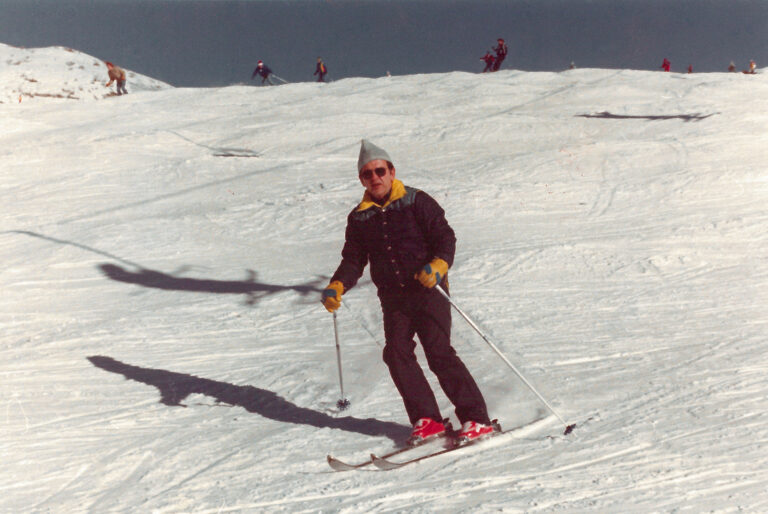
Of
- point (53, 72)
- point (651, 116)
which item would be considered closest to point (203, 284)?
point (651, 116)

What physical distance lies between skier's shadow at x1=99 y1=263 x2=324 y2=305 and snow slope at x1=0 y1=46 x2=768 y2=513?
3 cm

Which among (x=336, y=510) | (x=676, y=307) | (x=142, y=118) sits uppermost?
(x=142, y=118)

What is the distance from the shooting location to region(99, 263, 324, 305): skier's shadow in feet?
24.1

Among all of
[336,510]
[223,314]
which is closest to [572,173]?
[223,314]

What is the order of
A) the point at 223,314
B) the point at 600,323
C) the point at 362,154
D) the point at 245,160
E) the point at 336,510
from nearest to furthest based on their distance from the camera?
the point at 336,510 < the point at 362,154 < the point at 600,323 < the point at 223,314 < the point at 245,160

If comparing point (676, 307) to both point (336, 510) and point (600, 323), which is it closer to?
point (600, 323)

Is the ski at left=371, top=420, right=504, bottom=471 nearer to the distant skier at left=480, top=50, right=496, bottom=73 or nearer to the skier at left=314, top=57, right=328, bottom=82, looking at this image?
the distant skier at left=480, top=50, right=496, bottom=73

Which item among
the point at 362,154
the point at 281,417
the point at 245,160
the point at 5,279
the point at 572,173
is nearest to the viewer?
the point at 362,154

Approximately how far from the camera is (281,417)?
461 cm

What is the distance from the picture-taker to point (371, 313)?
6.53m

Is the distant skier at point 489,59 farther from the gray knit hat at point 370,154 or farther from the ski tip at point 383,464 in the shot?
the ski tip at point 383,464

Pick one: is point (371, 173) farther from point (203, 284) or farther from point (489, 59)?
point (489, 59)

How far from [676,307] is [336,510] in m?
3.71

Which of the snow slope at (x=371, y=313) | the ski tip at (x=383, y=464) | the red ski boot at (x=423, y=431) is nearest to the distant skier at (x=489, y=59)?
the snow slope at (x=371, y=313)
